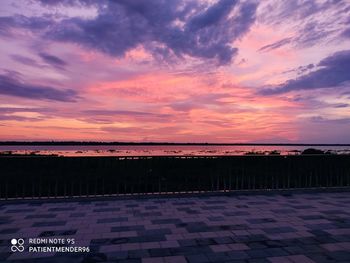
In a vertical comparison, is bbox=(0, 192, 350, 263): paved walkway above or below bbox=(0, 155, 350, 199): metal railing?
below

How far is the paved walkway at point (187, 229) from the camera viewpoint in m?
5.47

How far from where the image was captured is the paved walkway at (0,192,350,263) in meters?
5.47

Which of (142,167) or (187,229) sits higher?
(142,167)

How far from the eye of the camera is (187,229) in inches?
279

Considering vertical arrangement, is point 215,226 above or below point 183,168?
below

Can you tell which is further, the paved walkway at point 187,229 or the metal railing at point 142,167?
the metal railing at point 142,167

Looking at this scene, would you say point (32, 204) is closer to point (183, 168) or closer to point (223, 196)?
point (183, 168)

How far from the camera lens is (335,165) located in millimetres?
14422

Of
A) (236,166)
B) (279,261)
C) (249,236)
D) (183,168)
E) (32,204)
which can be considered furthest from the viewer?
(236,166)

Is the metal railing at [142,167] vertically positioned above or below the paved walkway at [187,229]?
above

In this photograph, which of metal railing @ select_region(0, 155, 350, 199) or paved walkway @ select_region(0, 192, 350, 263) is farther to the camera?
metal railing @ select_region(0, 155, 350, 199)

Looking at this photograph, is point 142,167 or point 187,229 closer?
point 187,229

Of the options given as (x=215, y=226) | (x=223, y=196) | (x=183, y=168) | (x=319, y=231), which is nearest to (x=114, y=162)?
(x=183, y=168)

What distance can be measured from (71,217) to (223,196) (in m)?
5.70
